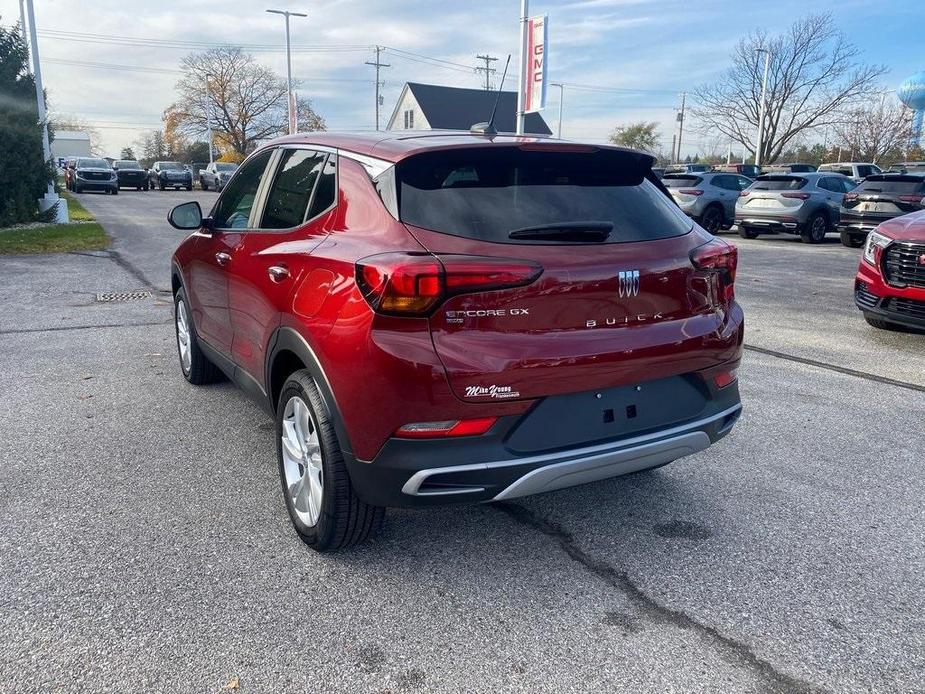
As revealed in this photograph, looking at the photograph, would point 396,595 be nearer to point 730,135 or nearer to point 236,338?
point 236,338

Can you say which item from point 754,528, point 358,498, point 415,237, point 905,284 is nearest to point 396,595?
point 358,498

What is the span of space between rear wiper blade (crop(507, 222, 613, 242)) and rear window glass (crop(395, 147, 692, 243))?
20 millimetres

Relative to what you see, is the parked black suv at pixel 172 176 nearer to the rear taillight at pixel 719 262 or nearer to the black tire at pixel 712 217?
the black tire at pixel 712 217

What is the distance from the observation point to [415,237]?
2.62 metres

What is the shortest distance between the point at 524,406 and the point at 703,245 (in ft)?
3.76

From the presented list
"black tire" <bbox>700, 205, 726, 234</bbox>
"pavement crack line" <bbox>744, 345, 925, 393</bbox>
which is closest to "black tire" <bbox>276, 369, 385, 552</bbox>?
"pavement crack line" <bbox>744, 345, 925, 393</bbox>

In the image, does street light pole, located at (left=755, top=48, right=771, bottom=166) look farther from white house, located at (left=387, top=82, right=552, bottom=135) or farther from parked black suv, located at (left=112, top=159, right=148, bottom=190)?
parked black suv, located at (left=112, top=159, right=148, bottom=190)

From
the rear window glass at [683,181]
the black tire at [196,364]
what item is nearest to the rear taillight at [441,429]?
the black tire at [196,364]

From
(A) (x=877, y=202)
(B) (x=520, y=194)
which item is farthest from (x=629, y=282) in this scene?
(A) (x=877, y=202)

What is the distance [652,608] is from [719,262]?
4.75 feet

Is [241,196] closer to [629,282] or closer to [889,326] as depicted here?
[629,282]

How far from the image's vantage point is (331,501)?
2.89 metres

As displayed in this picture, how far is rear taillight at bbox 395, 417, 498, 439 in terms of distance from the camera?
258 centimetres

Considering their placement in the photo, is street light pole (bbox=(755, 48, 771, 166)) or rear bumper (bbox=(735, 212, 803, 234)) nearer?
rear bumper (bbox=(735, 212, 803, 234))
